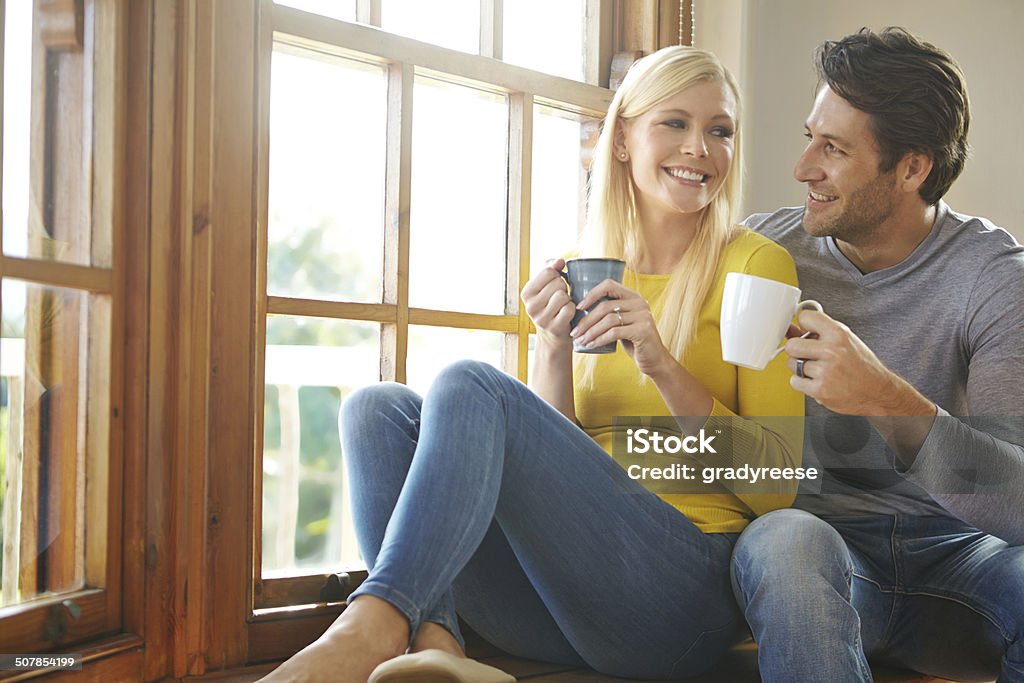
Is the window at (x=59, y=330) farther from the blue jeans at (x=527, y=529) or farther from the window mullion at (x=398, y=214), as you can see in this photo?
the window mullion at (x=398, y=214)

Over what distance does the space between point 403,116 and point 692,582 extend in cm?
82

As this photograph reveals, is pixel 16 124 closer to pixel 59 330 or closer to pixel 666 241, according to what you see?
pixel 59 330

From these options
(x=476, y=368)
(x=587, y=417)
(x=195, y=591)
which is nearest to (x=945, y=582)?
(x=587, y=417)

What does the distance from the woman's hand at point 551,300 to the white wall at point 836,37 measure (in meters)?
0.81

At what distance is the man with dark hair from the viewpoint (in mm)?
1144

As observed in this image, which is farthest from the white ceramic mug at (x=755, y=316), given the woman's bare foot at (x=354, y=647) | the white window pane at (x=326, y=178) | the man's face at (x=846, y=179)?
the white window pane at (x=326, y=178)

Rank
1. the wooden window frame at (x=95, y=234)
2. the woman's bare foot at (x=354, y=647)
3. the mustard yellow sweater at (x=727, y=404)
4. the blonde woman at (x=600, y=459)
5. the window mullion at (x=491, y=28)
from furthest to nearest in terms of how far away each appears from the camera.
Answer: the window mullion at (x=491, y=28) → the mustard yellow sweater at (x=727, y=404) → the wooden window frame at (x=95, y=234) → the blonde woman at (x=600, y=459) → the woman's bare foot at (x=354, y=647)

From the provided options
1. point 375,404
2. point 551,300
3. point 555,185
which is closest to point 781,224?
point 555,185

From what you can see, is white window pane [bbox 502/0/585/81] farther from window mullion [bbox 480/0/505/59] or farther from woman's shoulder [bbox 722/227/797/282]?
woman's shoulder [bbox 722/227/797/282]

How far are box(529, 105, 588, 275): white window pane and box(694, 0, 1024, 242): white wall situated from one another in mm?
353

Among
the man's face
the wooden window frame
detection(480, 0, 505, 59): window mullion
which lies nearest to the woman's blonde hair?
the man's face

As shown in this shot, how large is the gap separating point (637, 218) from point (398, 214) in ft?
1.26

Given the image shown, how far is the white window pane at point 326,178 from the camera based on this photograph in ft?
4.75

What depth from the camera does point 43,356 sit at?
3.84 feet
